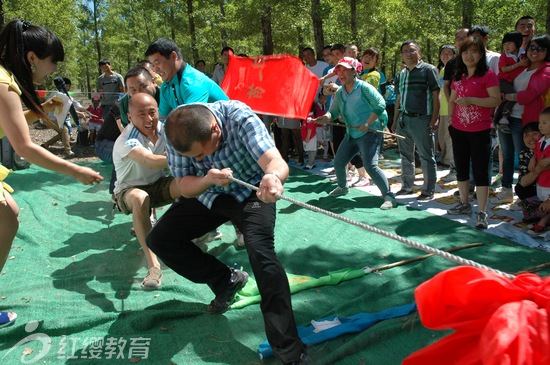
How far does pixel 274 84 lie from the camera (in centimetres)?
639

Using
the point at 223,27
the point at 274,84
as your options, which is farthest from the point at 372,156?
the point at 223,27

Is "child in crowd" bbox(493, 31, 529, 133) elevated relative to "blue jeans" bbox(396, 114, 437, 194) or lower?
elevated

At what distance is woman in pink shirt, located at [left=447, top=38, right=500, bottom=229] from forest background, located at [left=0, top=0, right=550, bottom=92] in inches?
287

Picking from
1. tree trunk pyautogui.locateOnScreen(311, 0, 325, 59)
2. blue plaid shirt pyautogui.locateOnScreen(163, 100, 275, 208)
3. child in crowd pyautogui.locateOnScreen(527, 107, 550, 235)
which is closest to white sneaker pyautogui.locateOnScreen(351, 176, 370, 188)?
child in crowd pyautogui.locateOnScreen(527, 107, 550, 235)

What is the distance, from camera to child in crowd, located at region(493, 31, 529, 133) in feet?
16.1

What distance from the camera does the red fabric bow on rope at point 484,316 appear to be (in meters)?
1.02

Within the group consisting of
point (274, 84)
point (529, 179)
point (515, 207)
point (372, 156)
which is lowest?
point (515, 207)

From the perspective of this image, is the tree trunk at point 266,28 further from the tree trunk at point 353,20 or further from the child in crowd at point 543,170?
the child in crowd at point 543,170

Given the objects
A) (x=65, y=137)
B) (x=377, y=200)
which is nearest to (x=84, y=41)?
(x=65, y=137)

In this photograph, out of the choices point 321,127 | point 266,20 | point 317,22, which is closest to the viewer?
point 321,127

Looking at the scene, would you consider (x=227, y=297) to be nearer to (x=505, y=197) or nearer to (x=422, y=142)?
(x=422, y=142)

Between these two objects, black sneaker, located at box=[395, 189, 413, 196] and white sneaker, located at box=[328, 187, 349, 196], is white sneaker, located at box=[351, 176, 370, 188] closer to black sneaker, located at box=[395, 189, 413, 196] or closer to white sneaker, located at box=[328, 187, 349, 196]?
white sneaker, located at box=[328, 187, 349, 196]

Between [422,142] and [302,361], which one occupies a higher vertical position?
[422,142]

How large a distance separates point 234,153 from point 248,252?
604mm
